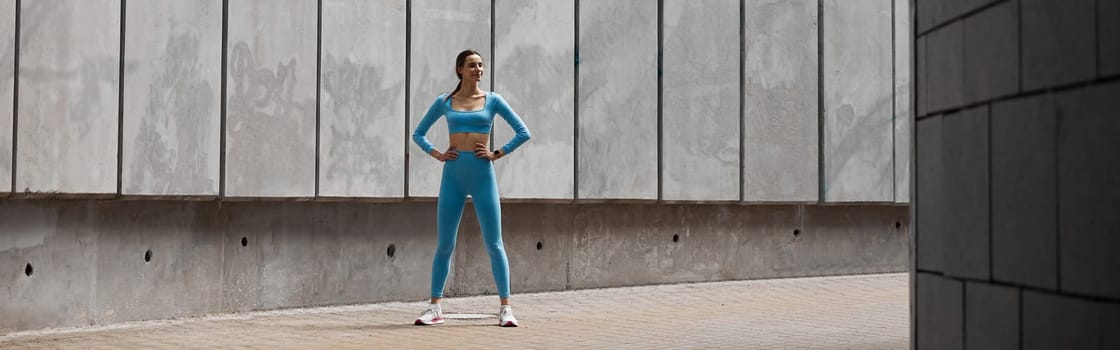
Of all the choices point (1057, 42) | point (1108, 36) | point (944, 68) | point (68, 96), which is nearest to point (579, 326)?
point (68, 96)

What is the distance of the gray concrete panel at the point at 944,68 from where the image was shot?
4625 millimetres

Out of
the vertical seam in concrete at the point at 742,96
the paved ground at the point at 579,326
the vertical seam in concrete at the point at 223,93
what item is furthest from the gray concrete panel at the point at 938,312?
the vertical seam in concrete at the point at 742,96

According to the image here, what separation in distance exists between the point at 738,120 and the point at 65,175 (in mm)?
6616

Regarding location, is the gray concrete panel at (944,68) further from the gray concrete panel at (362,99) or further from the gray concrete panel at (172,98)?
the gray concrete panel at (362,99)

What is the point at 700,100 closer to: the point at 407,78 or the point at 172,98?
the point at 407,78

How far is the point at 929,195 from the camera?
4.93 m

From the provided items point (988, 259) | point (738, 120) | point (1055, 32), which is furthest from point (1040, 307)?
point (738, 120)

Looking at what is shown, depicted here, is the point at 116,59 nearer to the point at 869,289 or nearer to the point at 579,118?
the point at 579,118

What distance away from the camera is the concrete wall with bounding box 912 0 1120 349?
3615mm

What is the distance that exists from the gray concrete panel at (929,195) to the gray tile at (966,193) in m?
0.05

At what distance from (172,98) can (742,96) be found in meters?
5.82

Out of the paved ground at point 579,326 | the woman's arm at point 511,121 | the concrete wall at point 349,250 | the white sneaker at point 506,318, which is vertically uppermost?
the woman's arm at point 511,121

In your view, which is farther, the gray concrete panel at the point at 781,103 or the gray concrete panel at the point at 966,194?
the gray concrete panel at the point at 781,103

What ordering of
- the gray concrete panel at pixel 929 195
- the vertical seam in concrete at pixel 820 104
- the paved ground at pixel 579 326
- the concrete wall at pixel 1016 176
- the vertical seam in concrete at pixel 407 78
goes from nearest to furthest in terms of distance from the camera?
the concrete wall at pixel 1016 176
the gray concrete panel at pixel 929 195
the paved ground at pixel 579 326
the vertical seam in concrete at pixel 407 78
the vertical seam in concrete at pixel 820 104
